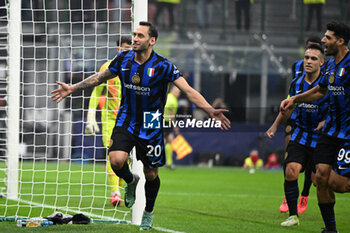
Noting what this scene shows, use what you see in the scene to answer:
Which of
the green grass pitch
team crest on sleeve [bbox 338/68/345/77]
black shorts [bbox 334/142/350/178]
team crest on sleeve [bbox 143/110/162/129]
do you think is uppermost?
team crest on sleeve [bbox 338/68/345/77]

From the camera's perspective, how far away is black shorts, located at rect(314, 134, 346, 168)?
6.67 m

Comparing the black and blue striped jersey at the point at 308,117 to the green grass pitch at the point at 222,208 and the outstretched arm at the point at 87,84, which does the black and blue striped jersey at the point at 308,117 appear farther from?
the outstretched arm at the point at 87,84

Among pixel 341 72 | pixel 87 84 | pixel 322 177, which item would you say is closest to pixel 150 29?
pixel 87 84

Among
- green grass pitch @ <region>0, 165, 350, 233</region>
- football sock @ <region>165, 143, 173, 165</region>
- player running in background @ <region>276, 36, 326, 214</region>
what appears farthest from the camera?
football sock @ <region>165, 143, 173, 165</region>

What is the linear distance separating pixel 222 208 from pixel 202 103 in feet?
11.2

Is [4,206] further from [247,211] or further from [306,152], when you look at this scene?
[306,152]

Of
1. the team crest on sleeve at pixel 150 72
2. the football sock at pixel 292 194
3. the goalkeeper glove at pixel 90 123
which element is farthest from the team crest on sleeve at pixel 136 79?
the goalkeeper glove at pixel 90 123

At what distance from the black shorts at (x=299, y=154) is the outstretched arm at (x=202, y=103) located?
1.79 m

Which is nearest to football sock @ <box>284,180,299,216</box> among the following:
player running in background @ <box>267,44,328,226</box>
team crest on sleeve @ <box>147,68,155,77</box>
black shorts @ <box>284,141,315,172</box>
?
player running in background @ <box>267,44,328,226</box>

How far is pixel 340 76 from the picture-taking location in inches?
258

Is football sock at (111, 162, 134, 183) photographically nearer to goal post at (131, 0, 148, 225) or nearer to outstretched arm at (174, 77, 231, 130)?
goal post at (131, 0, 148, 225)

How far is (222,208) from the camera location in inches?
388

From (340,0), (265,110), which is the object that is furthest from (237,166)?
(340,0)

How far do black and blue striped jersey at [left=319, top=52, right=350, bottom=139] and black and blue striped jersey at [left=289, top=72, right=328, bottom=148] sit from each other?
5.17 ft
